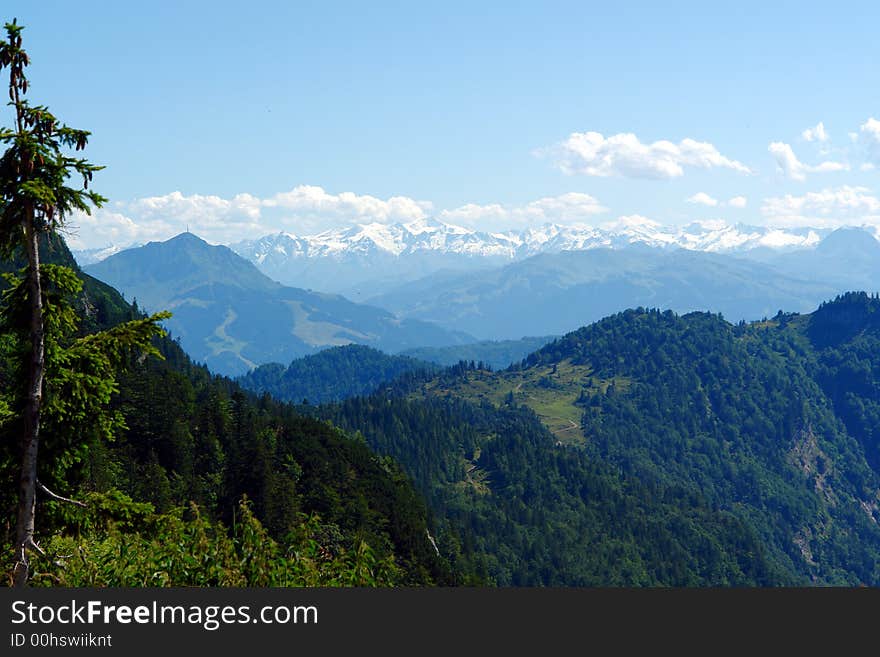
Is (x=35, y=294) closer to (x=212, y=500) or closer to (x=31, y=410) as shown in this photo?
(x=31, y=410)

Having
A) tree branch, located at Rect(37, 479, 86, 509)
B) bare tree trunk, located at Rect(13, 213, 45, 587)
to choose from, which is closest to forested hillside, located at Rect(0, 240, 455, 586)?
tree branch, located at Rect(37, 479, 86, 509)

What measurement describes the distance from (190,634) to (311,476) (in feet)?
357

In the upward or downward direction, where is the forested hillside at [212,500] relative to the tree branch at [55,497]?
downward

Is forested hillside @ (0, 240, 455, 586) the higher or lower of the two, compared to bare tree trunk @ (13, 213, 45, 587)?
lower

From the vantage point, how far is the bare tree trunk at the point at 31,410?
22.1 metres

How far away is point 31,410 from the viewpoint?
73.4ft

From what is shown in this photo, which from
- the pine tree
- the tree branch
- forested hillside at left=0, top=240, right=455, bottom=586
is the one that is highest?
the pine tree

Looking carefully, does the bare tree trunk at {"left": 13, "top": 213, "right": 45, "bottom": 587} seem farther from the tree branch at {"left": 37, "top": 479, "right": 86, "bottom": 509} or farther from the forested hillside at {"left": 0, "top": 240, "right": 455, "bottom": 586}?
the forested hillside at {"left": 0, "top": 240, "right": 455, "bottom": 586}

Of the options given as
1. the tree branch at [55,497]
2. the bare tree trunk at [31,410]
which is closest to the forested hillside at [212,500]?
the tree branch at [55,497]

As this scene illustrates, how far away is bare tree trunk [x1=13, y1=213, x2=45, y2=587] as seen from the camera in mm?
22109

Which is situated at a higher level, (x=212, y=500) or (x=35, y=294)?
(x=35, y=294)

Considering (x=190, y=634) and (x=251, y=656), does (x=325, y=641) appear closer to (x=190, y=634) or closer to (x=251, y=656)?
(x=251, y=656)

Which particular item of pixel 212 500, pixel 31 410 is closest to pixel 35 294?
pixel 31 410

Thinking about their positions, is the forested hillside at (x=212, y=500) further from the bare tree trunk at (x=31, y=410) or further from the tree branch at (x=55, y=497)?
the bare tree trunk at (x=31, y=410)
